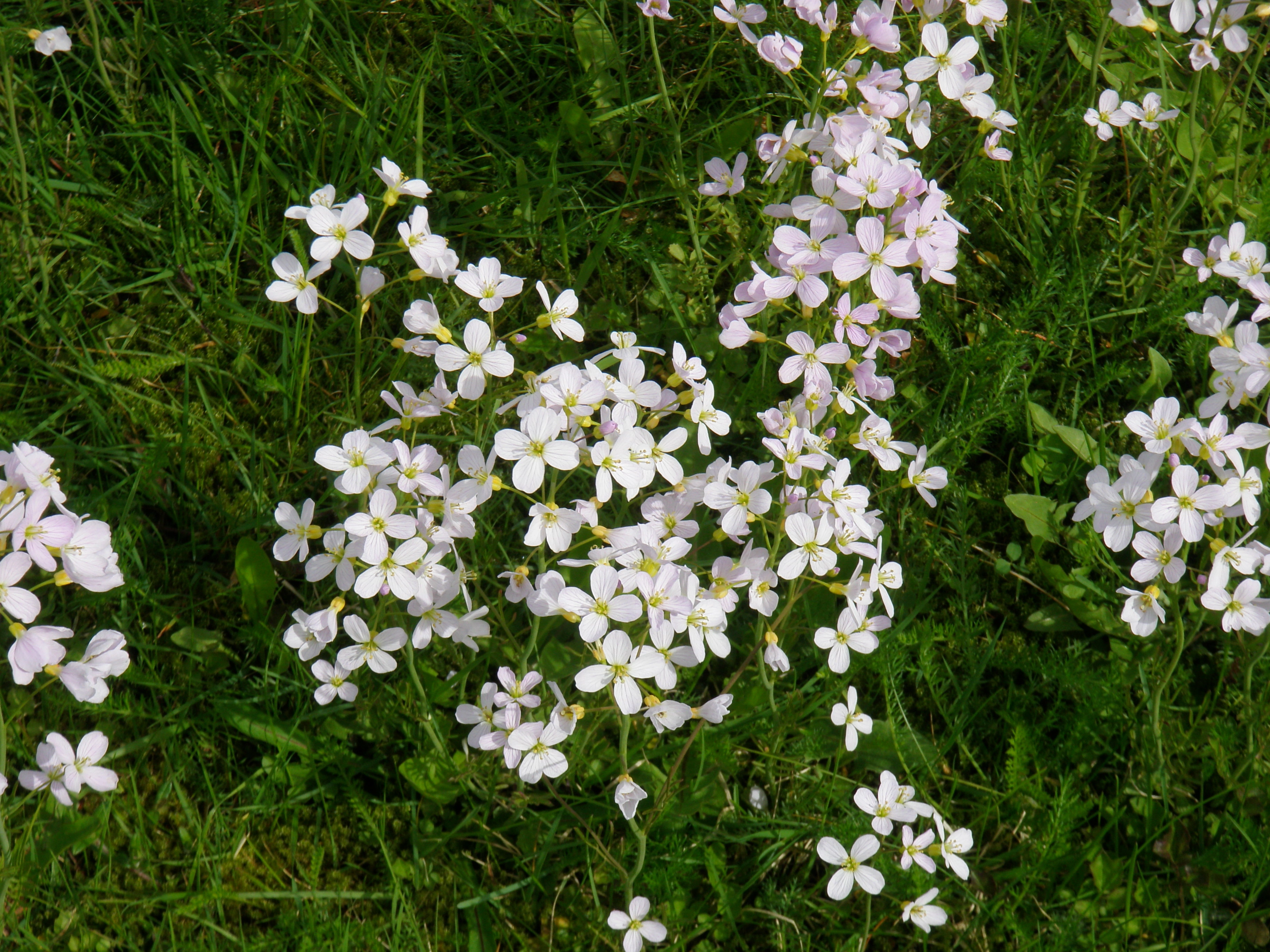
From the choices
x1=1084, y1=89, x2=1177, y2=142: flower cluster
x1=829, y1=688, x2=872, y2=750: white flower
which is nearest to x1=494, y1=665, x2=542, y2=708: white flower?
x1=829, y1=688, x2=872, y2=750: white flower

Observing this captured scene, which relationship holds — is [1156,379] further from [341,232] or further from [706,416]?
[341,232]

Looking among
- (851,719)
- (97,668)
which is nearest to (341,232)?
(97,668)

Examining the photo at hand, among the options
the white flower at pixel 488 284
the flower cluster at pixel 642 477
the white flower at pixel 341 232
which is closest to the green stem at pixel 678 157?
the flower cluster at pixel 642 477

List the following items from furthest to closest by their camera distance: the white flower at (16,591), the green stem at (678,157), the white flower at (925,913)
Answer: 1. the green stem at (678,157)
2. the white flower at (925,913)
3. the white flower at (16,591)

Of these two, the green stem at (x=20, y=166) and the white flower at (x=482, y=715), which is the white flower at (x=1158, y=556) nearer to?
the white flower at (x=482, y=715)

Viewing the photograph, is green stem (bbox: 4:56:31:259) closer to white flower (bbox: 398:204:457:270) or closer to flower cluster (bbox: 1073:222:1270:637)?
white flower (bbox: 398:204:457:270)

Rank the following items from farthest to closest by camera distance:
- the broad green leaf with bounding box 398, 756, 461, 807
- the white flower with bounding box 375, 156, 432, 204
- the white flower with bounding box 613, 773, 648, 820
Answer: the broad green leaf with bounding box 398, 756, 461, 807 < the white flower with bounding box 375, 156, 432, 204 < the white flower with bounding box 613, 773, 648, 820
